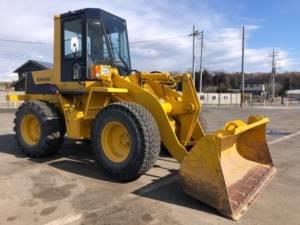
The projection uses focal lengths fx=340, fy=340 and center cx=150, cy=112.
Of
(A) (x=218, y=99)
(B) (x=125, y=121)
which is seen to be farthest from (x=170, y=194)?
(A) (x=218, y=99)

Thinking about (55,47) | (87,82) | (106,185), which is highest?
(55,47)

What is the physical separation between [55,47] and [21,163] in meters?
2.52

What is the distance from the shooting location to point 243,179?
520 cm

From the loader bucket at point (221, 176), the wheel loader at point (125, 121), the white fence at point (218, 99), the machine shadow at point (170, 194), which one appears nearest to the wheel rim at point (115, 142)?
the wheel loader at point (125, 121)

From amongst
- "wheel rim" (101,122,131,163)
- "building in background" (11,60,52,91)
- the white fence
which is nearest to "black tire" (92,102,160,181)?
"wheel rim" (101,122,131,163)

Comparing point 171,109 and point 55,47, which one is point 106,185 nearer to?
point 171,109

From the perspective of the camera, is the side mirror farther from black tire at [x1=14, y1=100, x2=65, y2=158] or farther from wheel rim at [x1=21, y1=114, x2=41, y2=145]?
wheel rim at [x1=21, y1=114, x2=41, y2=145]

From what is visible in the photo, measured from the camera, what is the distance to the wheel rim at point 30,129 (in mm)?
7531

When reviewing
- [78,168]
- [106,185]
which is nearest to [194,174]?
[106,185]

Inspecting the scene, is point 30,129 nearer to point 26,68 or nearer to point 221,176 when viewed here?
point 221,176

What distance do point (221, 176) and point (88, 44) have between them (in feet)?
12.6

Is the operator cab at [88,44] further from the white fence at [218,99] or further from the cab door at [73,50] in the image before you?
the white fence at [218,99]

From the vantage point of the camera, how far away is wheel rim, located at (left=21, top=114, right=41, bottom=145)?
24.7 ft

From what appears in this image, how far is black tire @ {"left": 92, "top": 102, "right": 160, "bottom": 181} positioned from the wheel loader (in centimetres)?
2
